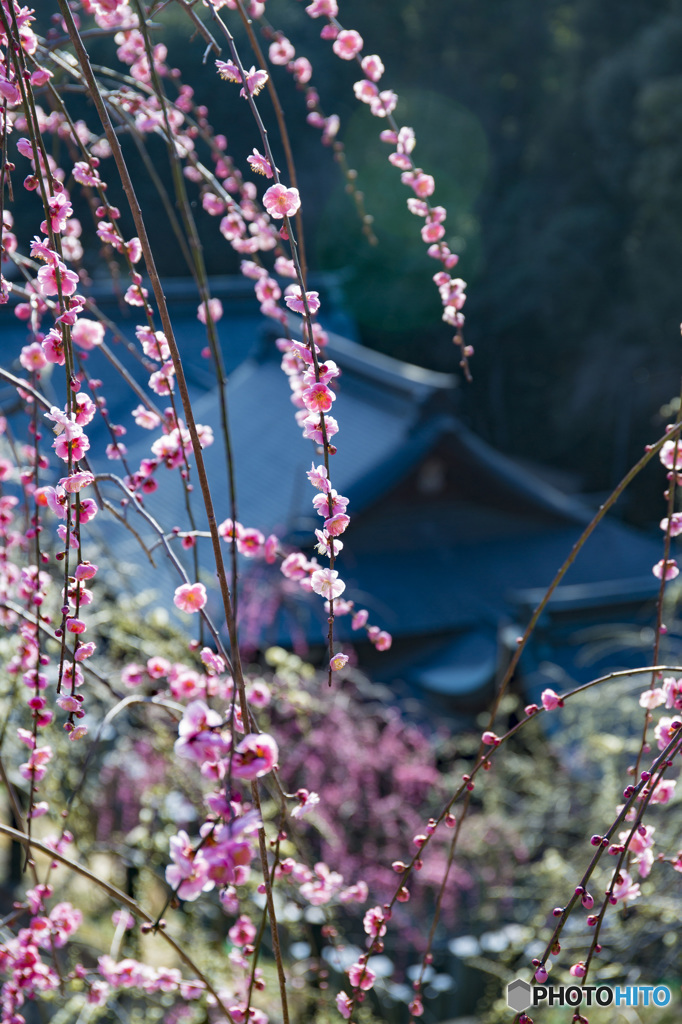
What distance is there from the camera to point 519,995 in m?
1.12

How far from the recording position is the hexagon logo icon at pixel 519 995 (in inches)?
43.0

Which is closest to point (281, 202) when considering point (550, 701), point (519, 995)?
point (550, 701)

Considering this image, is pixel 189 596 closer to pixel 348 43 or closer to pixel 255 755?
pixel 255 755

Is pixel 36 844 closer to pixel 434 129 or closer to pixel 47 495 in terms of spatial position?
pixel 47 495

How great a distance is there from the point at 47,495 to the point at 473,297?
977cm

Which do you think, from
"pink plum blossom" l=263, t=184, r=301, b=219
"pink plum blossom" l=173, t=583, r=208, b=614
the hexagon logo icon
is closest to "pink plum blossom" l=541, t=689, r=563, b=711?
"pink plum blossom" l=173, t=583, r=208, b=614

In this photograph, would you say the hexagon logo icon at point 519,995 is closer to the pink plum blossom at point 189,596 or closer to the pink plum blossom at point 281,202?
the pink plum blossom at point 189,596

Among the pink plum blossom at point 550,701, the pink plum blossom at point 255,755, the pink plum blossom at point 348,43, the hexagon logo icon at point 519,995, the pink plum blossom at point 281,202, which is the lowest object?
the pink plum blossom at point 255,755

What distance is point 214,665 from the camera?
56cm

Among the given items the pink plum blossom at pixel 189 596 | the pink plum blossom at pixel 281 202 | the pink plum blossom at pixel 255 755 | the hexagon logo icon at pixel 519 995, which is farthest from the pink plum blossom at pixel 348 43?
the hexagon logo icon at pixel 519 995

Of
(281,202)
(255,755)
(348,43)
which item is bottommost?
(255,755)

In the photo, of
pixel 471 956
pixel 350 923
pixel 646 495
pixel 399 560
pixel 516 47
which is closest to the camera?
pixel 471 956

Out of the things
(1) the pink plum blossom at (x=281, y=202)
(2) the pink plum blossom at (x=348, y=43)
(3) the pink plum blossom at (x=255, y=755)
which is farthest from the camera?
(2) the pink plum blossom at (x=348, y=43)

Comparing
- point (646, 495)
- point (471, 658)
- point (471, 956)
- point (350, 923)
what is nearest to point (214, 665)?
point (471, 956)
